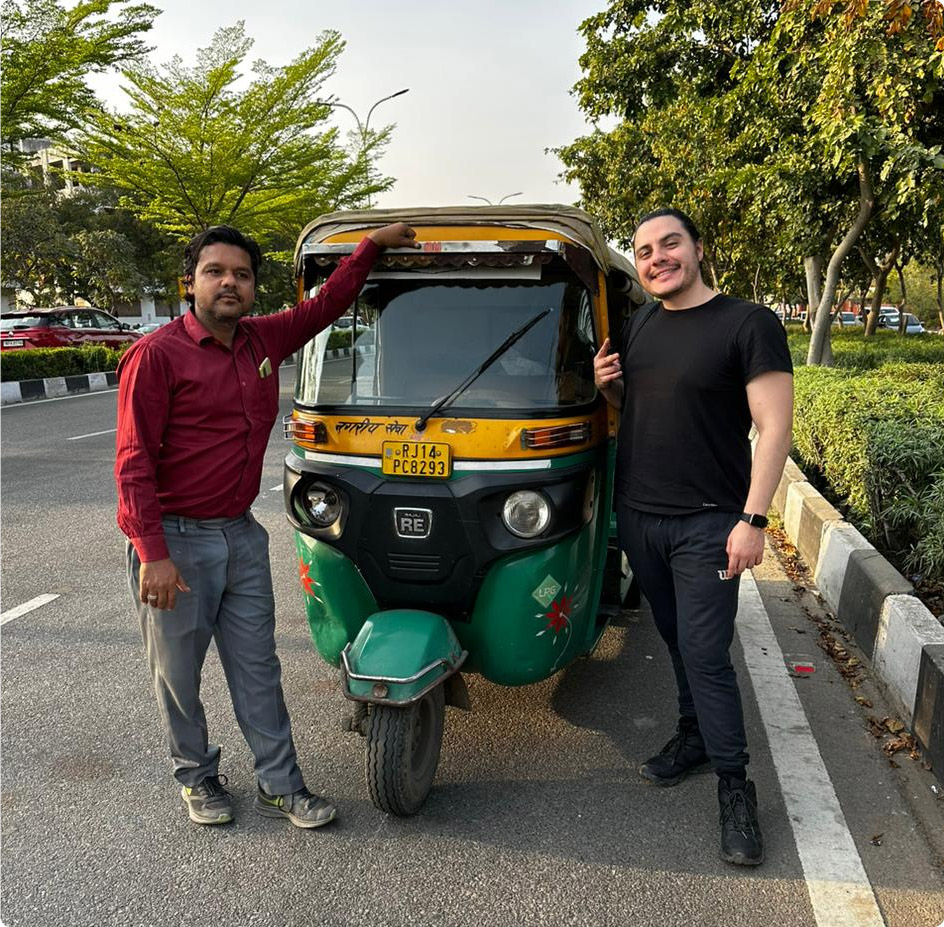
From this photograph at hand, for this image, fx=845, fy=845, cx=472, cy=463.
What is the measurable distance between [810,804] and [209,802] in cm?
213

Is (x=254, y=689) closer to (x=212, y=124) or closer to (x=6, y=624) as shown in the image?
(x=6, y=624)

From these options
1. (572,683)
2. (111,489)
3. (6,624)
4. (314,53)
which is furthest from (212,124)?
(572,683)

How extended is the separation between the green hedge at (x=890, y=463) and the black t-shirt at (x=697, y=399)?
89.1 inches

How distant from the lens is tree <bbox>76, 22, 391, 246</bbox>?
19.9 meters

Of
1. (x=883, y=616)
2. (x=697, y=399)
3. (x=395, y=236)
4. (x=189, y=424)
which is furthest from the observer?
(x=883, y=616)

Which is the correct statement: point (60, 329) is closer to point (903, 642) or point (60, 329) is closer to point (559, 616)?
point (559, 616)

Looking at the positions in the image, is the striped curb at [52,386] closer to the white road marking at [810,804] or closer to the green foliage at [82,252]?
the white road marking at [810,804]

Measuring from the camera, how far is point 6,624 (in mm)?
4746

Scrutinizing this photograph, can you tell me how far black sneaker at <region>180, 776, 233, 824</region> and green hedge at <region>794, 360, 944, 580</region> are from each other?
3671 mm

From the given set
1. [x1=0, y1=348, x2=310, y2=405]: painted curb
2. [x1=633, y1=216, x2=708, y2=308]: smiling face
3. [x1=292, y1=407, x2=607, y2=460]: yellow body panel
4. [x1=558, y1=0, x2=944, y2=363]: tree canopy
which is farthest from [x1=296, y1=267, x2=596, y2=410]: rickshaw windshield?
[x1=0, y1=348, x2=310, y2=405]: painted curb

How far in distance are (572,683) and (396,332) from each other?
1.83 m

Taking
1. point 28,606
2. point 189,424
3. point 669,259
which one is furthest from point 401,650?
point 28,606

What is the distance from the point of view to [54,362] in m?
17.4

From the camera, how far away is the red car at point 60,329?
19.3m
